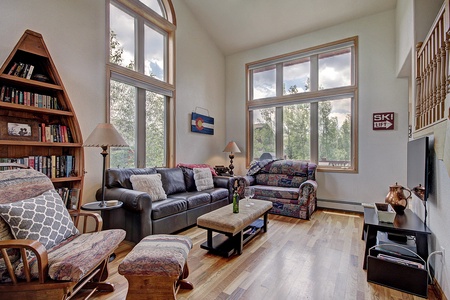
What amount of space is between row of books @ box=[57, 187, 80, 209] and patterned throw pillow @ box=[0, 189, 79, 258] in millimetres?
650

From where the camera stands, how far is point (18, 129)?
2.28m

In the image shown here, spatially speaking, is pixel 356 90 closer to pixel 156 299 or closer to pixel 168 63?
pixel 168 63

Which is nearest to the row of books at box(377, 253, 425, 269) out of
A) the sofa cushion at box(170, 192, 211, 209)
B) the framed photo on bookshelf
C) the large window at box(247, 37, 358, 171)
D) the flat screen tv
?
the flat screen tv

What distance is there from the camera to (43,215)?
65.3 inches

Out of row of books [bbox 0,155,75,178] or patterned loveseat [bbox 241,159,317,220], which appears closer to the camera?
row of books [bbox 0,155,75,178]

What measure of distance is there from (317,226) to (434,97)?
2.20 metres

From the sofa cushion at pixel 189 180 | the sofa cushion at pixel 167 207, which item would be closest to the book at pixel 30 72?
the sofa cushion at pixel 167 207

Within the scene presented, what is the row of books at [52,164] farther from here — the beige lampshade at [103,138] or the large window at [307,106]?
the large window at [307,106]

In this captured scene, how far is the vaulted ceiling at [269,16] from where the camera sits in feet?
13.0

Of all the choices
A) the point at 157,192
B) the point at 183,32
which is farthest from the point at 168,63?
the point at 157,192

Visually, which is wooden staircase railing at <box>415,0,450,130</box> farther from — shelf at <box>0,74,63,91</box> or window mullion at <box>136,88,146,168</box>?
window mullion at <box>136,88,146,168</box>

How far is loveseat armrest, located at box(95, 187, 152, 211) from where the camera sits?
8.28 feet

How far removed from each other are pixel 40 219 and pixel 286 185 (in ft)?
12.2

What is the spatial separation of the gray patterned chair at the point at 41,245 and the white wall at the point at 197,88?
2.60 meters
